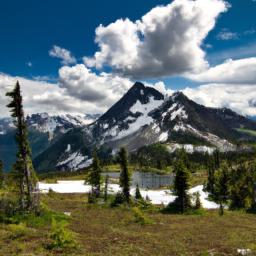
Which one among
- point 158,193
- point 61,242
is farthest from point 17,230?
point 158,193

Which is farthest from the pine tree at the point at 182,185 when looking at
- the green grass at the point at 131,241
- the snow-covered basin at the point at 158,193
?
the green grass at the point at 131,241

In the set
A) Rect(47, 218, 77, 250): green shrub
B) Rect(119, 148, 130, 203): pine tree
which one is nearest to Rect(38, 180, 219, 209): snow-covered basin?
Rect(119, 148, 130, 203): pine tree

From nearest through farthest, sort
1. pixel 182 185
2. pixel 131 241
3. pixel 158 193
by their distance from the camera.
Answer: pixel 131 241
pixel 182 185
pixel 158 193

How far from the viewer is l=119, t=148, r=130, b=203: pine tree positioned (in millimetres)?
91250

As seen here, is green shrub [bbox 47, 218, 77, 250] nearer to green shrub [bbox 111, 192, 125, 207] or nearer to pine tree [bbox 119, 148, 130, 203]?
green shrub [bbox 111, 192, 125, 207]

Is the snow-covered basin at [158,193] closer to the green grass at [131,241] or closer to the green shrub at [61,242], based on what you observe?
the green grass at [131,241]

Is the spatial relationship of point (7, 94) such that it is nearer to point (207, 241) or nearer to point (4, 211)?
point (4, 211)

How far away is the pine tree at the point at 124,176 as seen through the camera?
299ft

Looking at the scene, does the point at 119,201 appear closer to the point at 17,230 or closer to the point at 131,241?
the point at 17,230

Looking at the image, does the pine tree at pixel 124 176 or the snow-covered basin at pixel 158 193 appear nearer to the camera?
the pine tree at pixel 124 176

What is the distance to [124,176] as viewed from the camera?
94.1m

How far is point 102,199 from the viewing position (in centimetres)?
10025

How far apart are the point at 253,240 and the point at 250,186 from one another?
224 feet

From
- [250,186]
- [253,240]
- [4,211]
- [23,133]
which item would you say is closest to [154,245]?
[253,240]
